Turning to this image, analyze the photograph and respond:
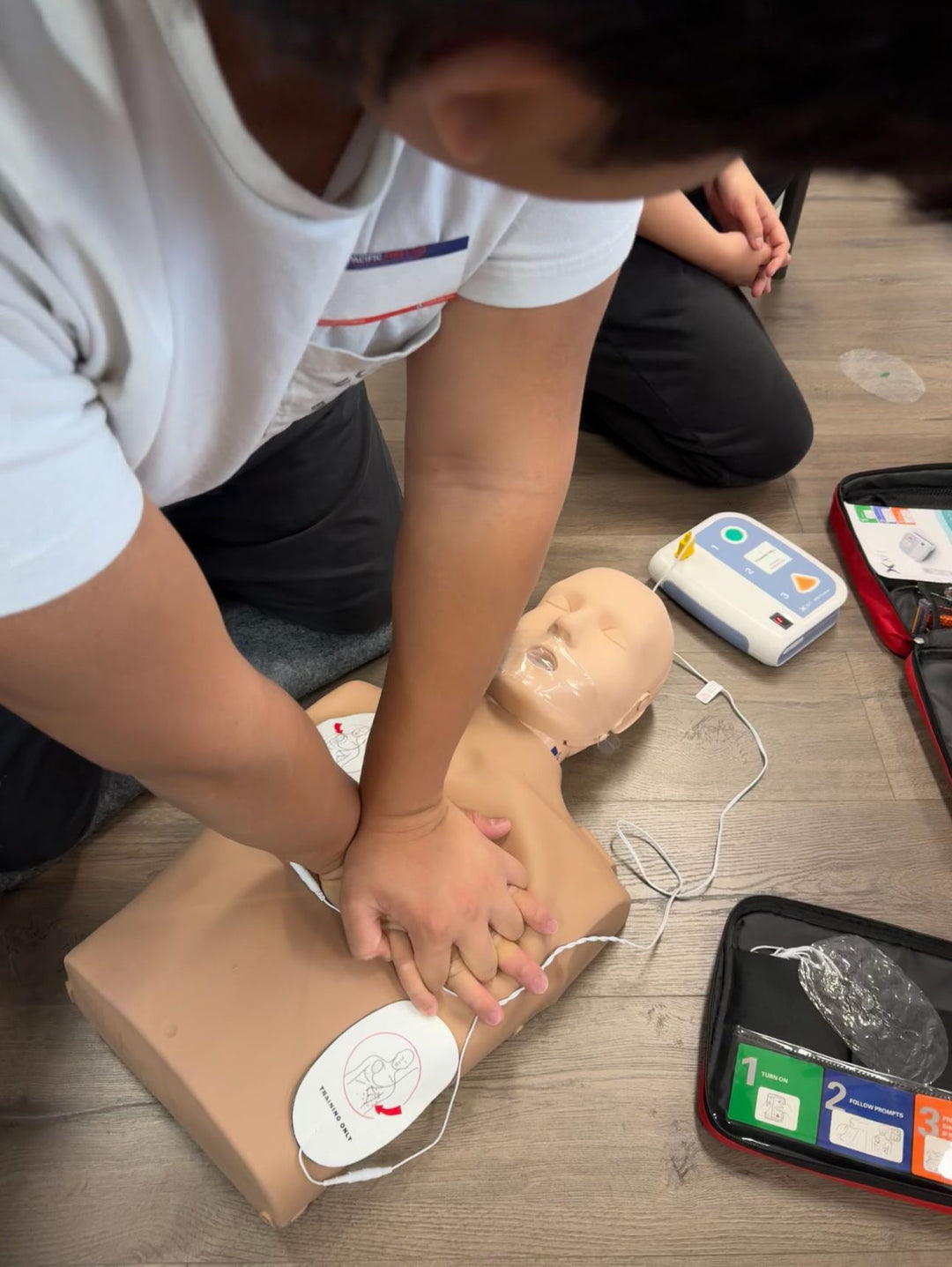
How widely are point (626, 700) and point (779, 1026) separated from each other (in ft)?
1.07

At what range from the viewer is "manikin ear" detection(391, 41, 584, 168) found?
22cm

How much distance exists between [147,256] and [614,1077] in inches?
29.3

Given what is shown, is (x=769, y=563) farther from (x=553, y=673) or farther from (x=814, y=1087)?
(x=814, y=1087)

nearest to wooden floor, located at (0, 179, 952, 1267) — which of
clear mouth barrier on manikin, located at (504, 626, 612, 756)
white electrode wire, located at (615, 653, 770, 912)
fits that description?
white electrode wire, located at (615, 653, 770, 912)

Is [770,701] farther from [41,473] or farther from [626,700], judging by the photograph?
[41,473]

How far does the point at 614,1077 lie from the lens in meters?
0.82

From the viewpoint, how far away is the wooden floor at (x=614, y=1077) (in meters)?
0.75

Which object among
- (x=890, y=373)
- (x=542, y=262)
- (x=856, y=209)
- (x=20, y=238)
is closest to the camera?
(x=20, y=238)

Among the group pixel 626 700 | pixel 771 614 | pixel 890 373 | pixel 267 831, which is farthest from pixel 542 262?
pixel 890 373

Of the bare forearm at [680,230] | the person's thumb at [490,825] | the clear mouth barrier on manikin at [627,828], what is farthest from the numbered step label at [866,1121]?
the bare forearm at [680,230]

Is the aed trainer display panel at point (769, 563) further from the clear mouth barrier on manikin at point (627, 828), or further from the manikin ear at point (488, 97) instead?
the manikin ear at point (488, 97)

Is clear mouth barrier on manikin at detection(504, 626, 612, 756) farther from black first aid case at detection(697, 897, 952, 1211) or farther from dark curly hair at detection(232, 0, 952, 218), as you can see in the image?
dark curly hair at detection(232, 0, 952, 218)

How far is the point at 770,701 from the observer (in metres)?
1.06

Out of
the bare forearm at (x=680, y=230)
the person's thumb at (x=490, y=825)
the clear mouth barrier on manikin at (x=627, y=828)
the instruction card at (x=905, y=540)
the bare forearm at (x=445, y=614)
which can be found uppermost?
the bare forearm at (x=445, y=614)
